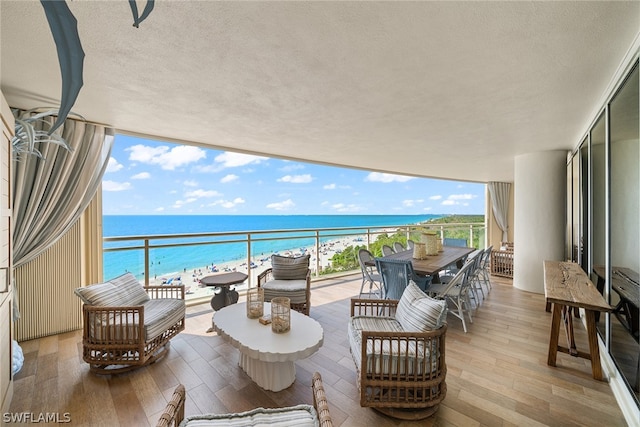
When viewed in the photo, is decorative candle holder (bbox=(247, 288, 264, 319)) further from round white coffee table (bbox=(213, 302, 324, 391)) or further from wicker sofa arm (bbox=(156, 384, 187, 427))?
wicker sofa arm (bbox=(156, 384, 187, 427))

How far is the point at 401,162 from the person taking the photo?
5258mm

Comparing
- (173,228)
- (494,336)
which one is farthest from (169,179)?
(494,336)

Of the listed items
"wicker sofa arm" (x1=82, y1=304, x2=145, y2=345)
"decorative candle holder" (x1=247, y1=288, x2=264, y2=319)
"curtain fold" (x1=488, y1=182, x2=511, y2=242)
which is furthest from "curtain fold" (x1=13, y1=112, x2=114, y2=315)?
"curtain fold" (x1=488, y1=182, x2=511, y2=242)

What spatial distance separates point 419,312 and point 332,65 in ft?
6.21

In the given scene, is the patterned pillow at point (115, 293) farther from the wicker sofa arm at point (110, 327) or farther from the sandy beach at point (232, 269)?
the sandy beach at point (232, 269)

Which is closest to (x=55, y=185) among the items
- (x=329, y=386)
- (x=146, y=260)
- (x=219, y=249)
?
(x=146, y=260)

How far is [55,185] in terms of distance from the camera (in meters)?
2.86

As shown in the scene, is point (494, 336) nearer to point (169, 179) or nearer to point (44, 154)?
point (44, 154)

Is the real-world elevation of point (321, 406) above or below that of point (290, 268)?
below

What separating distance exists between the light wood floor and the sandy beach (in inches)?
40.4

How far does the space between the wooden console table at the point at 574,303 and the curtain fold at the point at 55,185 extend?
4.66 m

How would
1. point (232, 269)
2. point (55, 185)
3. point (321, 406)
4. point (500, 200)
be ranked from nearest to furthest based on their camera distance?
point (321, 406)
point (55, 185)
point (232, 269)
point (500, 200)

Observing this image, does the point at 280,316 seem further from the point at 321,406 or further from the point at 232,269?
the point at 232,269

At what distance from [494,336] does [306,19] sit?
11.4ft
